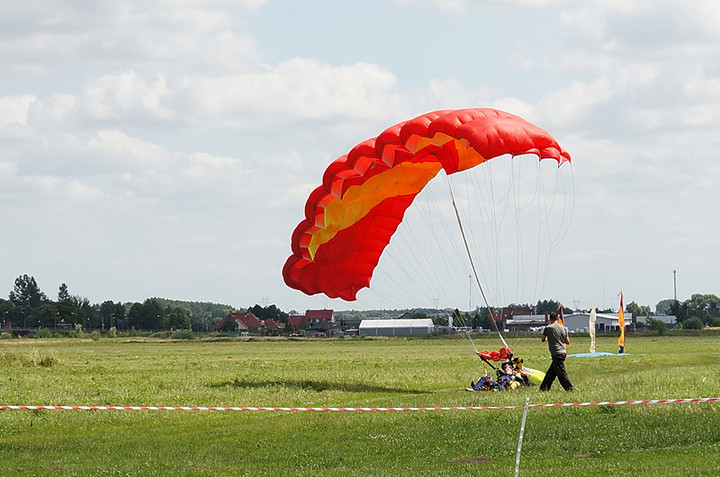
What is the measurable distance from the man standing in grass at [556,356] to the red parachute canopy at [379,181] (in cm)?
362

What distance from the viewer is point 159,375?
107 feet

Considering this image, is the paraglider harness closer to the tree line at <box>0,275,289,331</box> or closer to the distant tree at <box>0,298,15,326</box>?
the tree line at <box>0,275,289,331</box>

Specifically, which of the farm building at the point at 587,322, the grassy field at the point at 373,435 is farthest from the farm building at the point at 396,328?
the grassy field at the point at 373,435

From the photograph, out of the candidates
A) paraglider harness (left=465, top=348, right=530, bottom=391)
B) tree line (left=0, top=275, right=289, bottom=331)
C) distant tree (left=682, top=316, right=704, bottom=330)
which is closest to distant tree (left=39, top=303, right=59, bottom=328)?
tree line (left=0, top=275, right=289, bottom=331)

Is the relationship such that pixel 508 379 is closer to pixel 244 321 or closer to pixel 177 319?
pixel 177 319

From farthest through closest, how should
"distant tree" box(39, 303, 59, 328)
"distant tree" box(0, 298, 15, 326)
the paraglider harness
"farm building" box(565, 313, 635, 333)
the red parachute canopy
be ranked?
"distant tree" box(0, 298, 15, 326), "distant tree" box(39, 303, 59, 328), "farm building" box(565, 313, 635, 333), the paraglider harness, the red parachute canopy

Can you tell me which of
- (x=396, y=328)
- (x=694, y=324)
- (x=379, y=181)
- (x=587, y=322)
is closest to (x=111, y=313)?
(x=396, y=328)

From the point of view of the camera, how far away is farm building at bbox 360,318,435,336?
5723 inches

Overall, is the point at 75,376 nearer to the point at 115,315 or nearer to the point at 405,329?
the point at 405,329

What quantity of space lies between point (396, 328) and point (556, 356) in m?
130

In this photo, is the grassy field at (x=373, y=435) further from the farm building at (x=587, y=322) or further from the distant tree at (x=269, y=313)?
the distant tree at (x=269, y=313)

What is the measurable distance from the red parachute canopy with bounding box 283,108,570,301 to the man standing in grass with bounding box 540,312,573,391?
362 cm

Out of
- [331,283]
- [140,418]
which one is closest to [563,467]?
[140,418]

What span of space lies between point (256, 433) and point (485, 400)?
5.15 m
